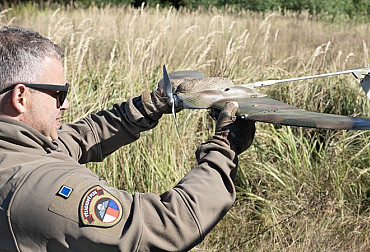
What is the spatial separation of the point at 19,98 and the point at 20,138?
0.17 m

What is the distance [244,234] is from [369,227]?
0.98 m

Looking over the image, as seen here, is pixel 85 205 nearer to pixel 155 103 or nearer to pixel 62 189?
pixel 62 189

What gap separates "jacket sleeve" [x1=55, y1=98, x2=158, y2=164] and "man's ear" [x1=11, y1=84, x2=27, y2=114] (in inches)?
35.3

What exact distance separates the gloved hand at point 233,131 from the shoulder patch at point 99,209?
548 mm

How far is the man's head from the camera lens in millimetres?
1959

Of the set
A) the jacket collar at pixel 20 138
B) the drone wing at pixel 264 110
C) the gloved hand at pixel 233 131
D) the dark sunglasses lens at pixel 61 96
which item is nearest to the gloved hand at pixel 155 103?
the drone wing at pixel 264 110

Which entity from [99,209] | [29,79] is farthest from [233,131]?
[29,79]

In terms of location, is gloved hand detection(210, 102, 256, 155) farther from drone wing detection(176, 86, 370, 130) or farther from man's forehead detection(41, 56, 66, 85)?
man's forehead detection(41, 56, 66, 85)

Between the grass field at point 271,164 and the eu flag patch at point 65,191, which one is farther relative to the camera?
the grass field at point 271,164

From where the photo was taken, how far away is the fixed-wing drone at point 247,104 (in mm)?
2123

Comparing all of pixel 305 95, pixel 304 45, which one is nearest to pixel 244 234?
pixel 305 95

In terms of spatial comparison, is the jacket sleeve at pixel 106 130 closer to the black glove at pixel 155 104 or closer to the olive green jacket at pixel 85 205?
the black glove at pixel 155 104

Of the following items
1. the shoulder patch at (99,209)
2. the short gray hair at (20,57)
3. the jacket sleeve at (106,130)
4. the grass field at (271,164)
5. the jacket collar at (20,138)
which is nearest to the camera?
the shoulder patch at (99,209)

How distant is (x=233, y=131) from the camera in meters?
2.13
